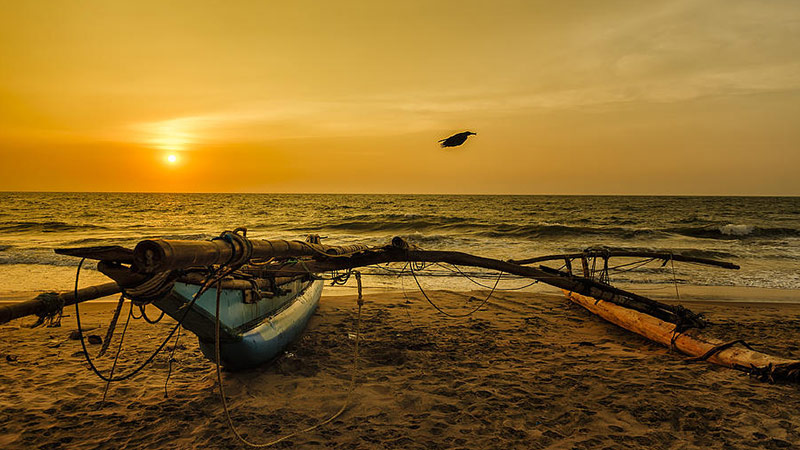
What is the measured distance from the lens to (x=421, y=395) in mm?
5305

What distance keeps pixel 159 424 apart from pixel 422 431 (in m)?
2.94

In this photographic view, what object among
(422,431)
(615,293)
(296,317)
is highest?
(615,293)

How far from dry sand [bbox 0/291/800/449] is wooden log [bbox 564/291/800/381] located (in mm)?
187

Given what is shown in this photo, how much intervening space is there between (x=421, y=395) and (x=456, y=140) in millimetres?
3520

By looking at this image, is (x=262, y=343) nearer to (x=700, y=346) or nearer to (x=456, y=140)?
(x=456, y=140)

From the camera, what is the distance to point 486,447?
4191 millimetres

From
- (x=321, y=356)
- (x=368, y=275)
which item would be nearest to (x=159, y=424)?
(x=321, y=356)

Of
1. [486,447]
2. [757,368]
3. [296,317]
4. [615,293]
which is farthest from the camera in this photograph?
[296,317]

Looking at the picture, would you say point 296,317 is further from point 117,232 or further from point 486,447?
point 117,232

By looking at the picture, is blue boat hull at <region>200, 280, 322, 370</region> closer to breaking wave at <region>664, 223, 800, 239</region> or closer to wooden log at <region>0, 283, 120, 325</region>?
wooden log at <region>0, 283, 120, 325</region>

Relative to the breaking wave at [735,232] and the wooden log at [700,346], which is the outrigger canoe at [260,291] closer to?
the wooden log at [700,346]

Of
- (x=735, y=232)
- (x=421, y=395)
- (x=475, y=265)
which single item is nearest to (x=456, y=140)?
(x=475, y=265)

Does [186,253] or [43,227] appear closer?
[186,253]

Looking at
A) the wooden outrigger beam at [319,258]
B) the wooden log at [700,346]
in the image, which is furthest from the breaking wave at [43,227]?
the wooden log at [700,346]
